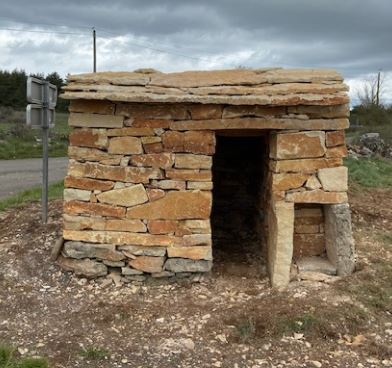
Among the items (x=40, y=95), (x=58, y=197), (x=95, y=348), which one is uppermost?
(x=40, y=95)

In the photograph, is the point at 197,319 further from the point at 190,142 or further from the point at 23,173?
Answer: the point at 23,173

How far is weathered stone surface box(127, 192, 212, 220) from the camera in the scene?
192 inches

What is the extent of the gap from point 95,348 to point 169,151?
1928 millimetres

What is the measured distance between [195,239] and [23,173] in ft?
33.4

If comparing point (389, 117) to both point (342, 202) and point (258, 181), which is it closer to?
point (258, 181)

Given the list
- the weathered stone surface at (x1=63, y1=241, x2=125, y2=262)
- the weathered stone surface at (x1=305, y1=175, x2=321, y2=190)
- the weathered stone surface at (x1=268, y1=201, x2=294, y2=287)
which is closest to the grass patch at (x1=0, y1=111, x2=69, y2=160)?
the weathered stone surface at (x1=63, y1=241, x2=125, y2=262)

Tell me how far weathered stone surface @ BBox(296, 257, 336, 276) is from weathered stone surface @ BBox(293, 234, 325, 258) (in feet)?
0.23

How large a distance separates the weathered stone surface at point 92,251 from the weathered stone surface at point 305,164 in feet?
5.85

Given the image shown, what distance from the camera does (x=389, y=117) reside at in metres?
20.8

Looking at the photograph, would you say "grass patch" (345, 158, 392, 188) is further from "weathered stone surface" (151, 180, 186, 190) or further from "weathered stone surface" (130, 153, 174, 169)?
"weathered stone surface" (130, 153, 174, 169)

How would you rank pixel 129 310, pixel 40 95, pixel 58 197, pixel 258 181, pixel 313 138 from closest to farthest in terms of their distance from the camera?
1. pixel 129 310
2. pixel 313 138
3. pixel 40 95
4. pixel 258 181
5. pixel 58 197

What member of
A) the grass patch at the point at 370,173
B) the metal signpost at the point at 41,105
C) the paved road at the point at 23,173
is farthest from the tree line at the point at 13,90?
the metal signpost at the point at 41,105

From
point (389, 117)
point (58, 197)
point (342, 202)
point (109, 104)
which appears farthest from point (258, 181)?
point (389, 117)

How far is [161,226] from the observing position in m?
4.93
